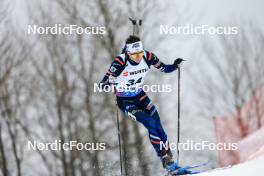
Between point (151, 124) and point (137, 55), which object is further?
point (137, 55)

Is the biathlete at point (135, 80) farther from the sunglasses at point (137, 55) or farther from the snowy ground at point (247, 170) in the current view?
the snowy ground at point (247, 170)

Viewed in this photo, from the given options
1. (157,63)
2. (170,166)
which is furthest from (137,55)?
(170,166)

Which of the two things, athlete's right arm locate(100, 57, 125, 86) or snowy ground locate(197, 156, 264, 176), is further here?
athlete's right arm locate(100, 57, 125, 86)

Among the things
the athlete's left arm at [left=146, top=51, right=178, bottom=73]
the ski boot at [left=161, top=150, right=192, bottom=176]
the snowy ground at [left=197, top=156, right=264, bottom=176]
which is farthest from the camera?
the athlete's left arm at [left=146, top=51, right=178, bottom=73]

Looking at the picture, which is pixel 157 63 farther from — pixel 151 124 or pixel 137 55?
pixel 151 124

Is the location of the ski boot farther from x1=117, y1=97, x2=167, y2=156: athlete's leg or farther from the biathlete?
the biathlete

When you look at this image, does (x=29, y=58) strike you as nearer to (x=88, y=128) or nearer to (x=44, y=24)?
(x=44, y=24)

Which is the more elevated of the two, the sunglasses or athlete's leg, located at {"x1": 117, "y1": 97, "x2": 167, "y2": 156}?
the sunglasses

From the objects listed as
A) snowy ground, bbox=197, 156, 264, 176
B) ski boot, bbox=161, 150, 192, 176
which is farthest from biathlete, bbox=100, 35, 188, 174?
snowy ground, bbox=197, 156, 264, 176

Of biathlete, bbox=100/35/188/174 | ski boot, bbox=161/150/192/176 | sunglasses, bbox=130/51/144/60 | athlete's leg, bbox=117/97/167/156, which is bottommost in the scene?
ski boot, bbox=161/150/192/176

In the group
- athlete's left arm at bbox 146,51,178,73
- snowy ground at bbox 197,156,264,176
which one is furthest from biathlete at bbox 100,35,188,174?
snowy ground at bbox 197,156,264,176

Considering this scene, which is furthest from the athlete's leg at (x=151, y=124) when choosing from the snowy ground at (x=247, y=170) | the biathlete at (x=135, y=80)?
the snowy ground at (x=247, y=170)

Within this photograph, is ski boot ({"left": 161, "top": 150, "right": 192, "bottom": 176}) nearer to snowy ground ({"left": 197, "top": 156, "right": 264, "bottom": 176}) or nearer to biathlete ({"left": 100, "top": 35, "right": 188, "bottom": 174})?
biathlete ({"left": 100, "top": 35, "right": 188, "bottom": 174})

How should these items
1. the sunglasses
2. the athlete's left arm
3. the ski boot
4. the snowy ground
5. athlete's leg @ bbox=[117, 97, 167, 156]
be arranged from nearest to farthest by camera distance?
1. the snowy ground
2. the ski boot
3. athlete's leg @ bbox=[117, 97, 167, 156]
4. the sunglasses
5. the athlete's left arm
